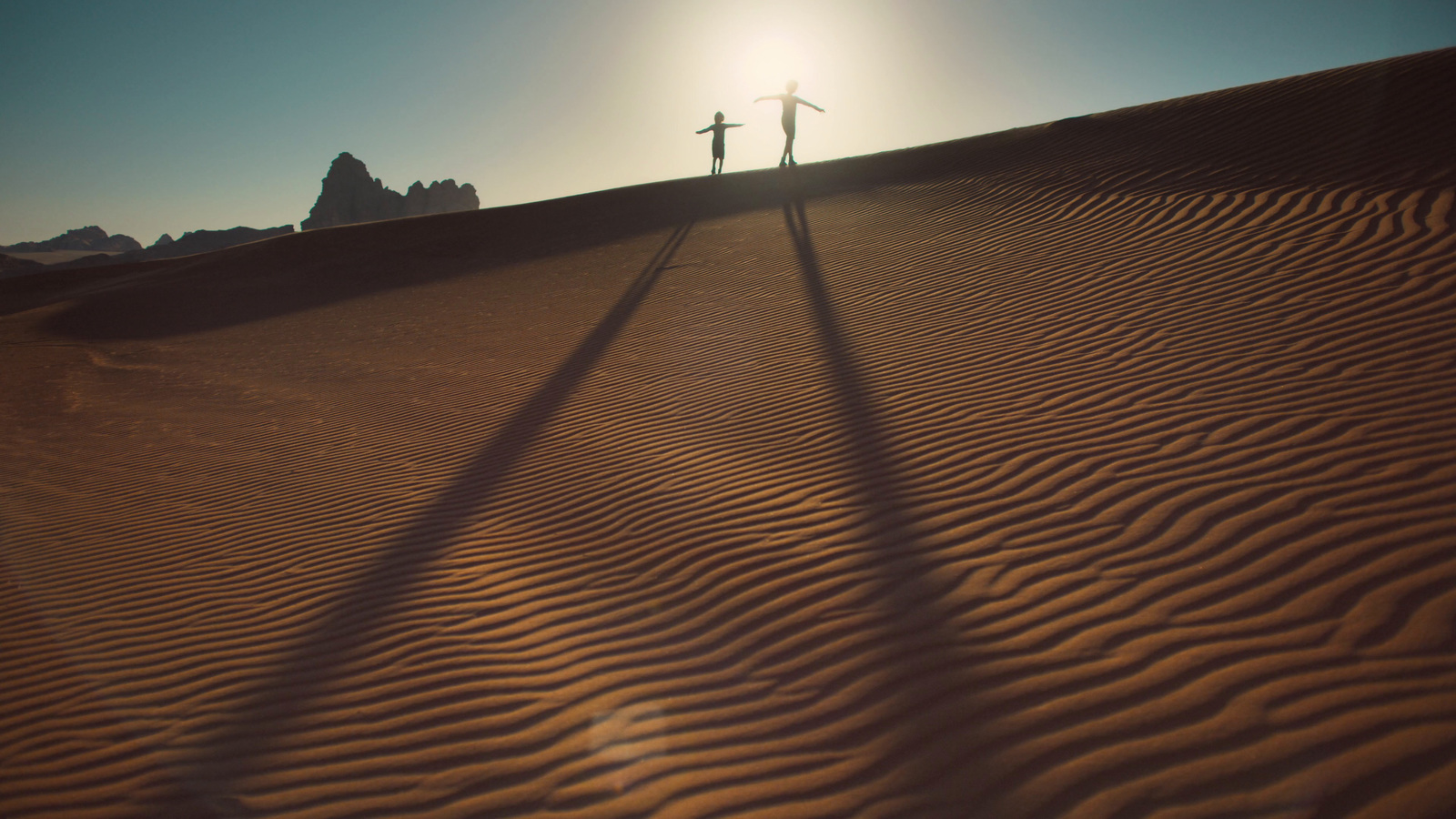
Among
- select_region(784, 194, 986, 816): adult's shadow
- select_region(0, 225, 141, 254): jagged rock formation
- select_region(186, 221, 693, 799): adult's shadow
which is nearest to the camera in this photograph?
select_region(784, 194, 986, 816): adult's shadow

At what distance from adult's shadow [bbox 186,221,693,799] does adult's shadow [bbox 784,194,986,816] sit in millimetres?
2491

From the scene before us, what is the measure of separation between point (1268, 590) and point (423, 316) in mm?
12879

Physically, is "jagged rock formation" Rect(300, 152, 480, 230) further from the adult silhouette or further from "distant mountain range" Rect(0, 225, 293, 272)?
the adult silhouette

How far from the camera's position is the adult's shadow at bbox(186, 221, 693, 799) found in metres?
2.89

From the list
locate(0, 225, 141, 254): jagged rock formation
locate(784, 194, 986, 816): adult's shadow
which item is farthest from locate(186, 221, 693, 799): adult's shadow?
locate(0, 225, 141, 254): jagged rock formation

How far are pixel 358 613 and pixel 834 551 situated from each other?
8.41ft

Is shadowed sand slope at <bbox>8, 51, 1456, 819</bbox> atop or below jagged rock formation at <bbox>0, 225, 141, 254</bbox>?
below

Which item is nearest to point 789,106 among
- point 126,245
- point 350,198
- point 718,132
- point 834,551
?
point 718,132

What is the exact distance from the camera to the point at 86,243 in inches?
3922

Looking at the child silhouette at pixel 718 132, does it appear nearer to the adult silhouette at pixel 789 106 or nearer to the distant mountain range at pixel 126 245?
the adult silhouette at pixel 789 106

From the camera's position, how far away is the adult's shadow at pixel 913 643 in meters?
2.35

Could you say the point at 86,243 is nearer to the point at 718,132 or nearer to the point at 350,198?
the point at 350,198

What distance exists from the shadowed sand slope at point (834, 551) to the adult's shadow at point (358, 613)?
0.02 meters

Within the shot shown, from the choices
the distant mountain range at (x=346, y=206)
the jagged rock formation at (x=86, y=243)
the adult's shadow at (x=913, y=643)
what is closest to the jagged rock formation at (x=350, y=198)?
the distant mountain range at (x=346, y=206)
